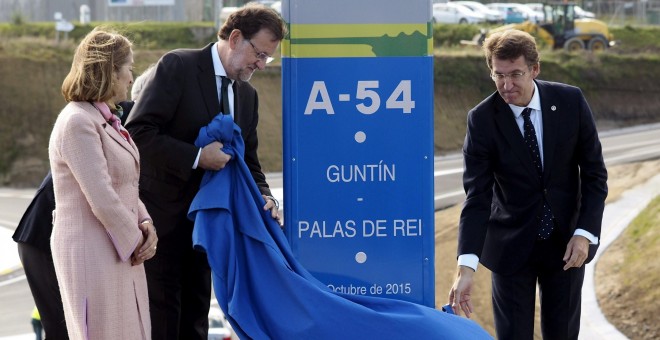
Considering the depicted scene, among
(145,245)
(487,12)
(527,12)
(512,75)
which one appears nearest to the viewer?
(145,245)

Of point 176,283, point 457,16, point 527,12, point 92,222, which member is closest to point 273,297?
point 176,283

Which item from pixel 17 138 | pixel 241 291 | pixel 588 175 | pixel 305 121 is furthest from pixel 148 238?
pixel 17 138

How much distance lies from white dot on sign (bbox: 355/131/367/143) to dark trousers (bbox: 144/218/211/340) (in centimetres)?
88

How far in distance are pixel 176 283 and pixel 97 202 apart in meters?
1.09

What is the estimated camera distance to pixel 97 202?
14.1ft

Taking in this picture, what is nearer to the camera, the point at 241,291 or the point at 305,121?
the point at 241,291

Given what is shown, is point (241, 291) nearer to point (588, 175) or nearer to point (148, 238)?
point (148, 238)

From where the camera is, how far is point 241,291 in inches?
187

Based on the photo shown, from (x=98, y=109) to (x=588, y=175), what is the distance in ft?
7.35

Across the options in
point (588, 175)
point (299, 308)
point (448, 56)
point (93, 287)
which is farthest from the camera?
point (448, 56)

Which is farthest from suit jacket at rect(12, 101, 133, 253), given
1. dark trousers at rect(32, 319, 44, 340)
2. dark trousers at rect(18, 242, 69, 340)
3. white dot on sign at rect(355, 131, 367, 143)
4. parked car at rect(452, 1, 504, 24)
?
parked car at rect(452, 1, 504, 24)

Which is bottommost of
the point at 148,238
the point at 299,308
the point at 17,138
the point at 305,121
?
the point at 17,138

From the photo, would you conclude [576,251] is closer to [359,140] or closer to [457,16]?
[359,140]

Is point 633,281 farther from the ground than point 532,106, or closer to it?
closer to it
